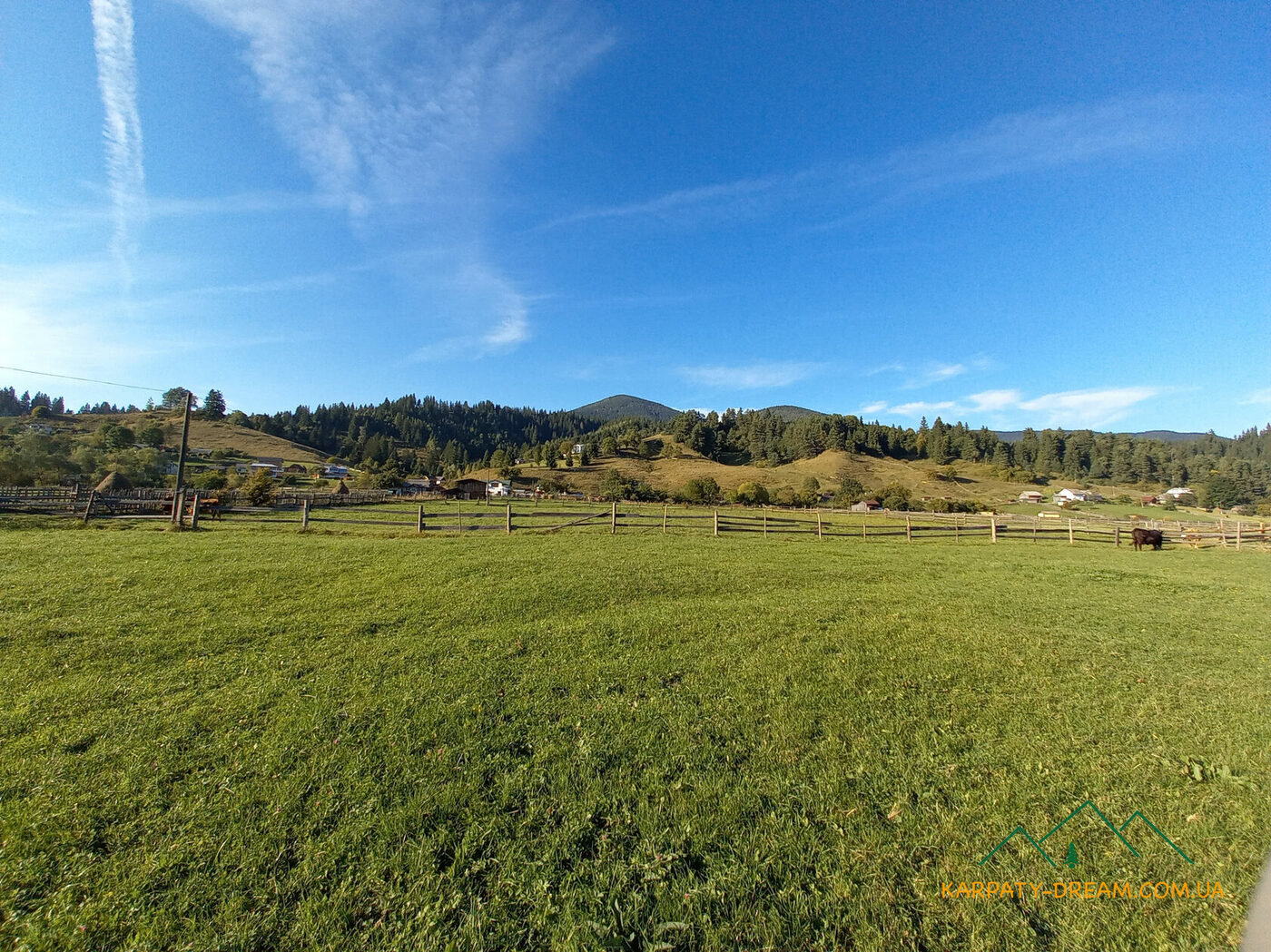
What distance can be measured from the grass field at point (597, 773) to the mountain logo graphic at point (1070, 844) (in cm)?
6

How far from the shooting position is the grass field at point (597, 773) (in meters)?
2.76

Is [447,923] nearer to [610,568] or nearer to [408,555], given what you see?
[610,568]

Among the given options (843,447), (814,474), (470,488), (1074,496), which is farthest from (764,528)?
(843,447)

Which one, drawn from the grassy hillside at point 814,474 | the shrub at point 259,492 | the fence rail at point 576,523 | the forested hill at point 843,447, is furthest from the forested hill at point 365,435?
the fence rail at point 576,523

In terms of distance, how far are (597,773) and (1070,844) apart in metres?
3.47

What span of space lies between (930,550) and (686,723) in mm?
20838

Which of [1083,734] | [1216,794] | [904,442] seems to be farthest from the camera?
[904,442]

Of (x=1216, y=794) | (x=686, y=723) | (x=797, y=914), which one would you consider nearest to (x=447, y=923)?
(x=797, y=914)

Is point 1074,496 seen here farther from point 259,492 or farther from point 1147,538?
point 259,492

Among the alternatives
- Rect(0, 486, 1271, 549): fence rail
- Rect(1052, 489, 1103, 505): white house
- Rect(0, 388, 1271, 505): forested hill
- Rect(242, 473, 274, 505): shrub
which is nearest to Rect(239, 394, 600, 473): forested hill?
Rect(0, 388, 1271, 505): forested hill

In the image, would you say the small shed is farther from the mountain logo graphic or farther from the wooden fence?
the mountain logo graphic

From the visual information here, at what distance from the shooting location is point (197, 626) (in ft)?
24.6

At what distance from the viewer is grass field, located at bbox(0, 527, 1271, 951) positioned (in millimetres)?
2758

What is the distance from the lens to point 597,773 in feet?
13.5
